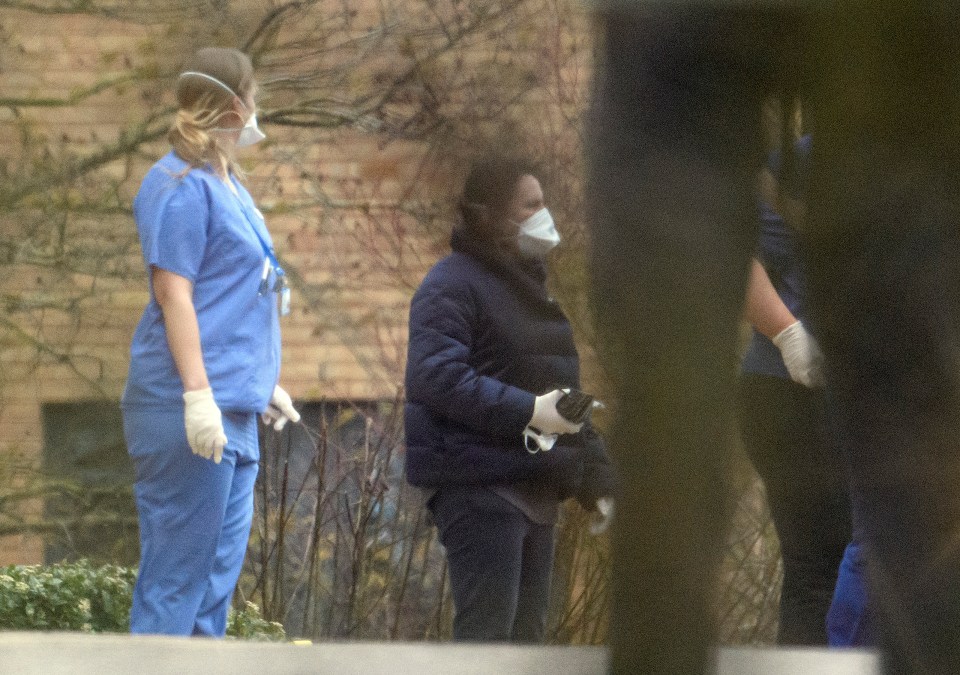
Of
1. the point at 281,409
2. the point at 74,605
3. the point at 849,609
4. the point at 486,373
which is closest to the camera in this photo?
the point at 849,609

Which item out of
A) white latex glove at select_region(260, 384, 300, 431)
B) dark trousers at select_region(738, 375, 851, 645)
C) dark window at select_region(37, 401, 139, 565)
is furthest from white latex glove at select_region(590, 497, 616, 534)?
dark window at select_region(37, 401, 139, 565)

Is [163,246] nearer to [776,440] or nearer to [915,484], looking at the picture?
[776,440]

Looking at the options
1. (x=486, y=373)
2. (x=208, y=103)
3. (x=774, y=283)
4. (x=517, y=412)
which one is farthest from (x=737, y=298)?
(x=208, y=103)

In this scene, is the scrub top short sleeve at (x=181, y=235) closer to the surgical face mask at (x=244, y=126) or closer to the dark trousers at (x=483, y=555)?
the surgical face mask at (x=244, y=126)

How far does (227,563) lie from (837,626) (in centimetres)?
158

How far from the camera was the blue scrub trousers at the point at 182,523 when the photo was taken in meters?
3.84

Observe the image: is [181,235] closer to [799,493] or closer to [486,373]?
[486,373]

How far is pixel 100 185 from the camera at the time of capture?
19.7 ft

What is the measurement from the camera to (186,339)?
3.76 metres

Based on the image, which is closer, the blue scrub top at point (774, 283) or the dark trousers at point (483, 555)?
the blue scrub top at point (774, 283)

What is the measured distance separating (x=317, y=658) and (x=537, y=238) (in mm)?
2118

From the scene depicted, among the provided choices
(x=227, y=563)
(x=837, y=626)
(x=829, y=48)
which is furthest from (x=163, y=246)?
(x=829, y=48)

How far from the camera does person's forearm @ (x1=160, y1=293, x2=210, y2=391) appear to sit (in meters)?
3.76

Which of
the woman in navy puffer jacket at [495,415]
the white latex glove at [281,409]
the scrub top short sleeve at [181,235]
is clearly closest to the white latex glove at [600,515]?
the woman in navy puffer jacket at [495,415]
